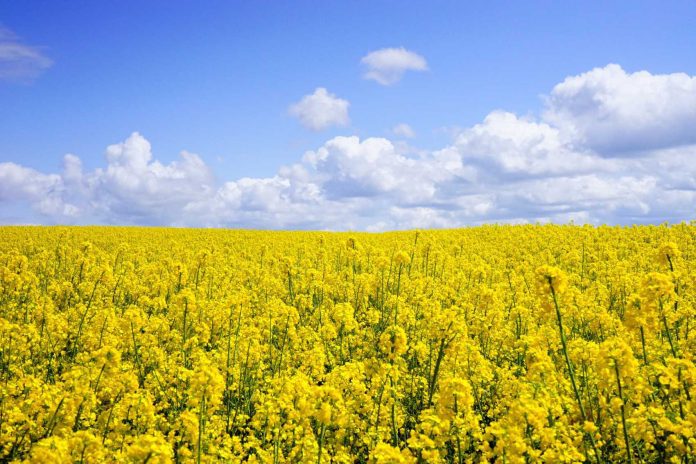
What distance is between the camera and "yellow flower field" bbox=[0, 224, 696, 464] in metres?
4.75

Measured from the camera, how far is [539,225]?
3005cm

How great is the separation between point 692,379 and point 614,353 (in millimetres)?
1178

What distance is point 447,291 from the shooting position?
12031 mm

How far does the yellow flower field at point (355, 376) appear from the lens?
4.75m

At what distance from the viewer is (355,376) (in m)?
6.59

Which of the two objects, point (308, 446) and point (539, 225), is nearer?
point (308, 446)

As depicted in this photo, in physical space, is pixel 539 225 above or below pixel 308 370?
above

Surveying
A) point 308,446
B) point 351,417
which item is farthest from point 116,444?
point 351,417

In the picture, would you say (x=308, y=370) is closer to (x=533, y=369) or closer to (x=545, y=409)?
(x=533, y=369)

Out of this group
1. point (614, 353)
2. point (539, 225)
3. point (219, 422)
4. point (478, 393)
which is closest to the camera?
point (614, 353)

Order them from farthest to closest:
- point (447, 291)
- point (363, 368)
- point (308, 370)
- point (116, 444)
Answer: point (447, 291), point (308, 370), point (363, 368), point (116, 444)

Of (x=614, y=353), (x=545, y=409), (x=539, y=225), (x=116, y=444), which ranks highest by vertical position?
(x=539, y=225)

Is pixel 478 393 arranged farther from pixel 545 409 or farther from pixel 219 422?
pixel 219 422

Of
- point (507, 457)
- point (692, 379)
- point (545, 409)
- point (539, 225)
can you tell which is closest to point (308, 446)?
point (507, 457)
